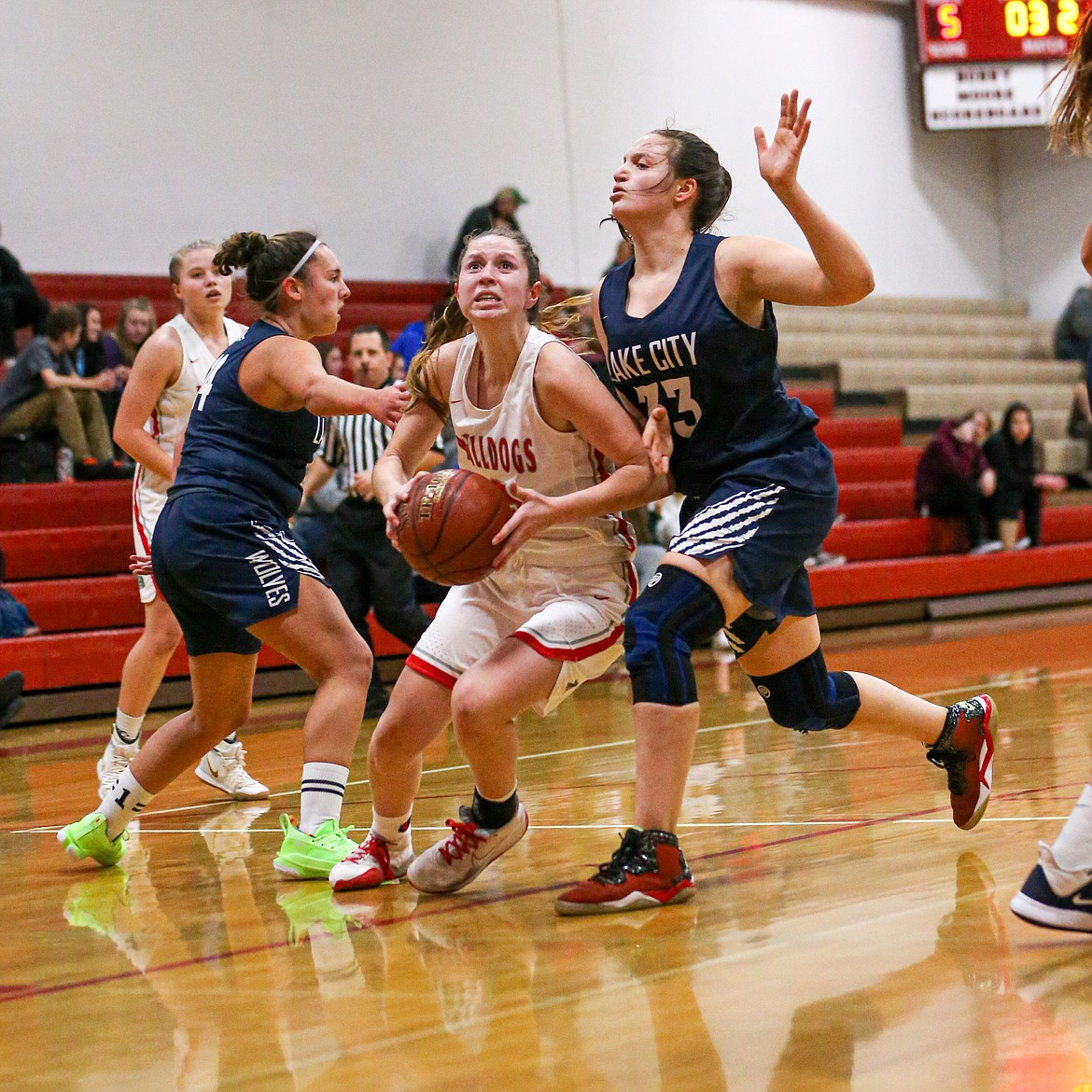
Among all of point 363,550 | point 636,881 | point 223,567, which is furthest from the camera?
point 363,550

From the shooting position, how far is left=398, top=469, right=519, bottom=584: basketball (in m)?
3.29

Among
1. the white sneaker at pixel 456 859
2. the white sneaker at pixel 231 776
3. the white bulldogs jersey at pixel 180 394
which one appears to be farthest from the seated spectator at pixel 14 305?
the white sneaker at pixel 456 859

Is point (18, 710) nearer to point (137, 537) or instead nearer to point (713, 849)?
point (137, 537)

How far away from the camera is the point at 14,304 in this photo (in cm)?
1041

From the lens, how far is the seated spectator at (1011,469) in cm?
1241

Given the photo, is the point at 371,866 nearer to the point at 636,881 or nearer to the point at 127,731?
the point at 636,881

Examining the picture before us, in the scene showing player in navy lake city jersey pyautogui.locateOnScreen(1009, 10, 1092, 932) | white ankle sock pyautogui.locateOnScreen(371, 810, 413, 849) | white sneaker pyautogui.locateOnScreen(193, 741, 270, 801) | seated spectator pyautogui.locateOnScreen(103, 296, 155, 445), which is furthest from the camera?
seated spectator pyautogui.locateOnScreen(103, 296, 155, 445)

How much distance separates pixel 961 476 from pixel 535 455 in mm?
9375

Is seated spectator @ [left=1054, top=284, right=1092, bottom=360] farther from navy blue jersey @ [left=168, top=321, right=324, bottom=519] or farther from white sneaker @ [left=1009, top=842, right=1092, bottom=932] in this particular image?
white sneaker @ [left=1009, top=842, right=1092, bottom=932]

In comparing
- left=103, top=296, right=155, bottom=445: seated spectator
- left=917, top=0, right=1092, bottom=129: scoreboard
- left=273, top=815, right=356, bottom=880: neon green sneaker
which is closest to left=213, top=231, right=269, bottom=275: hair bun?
left=273, top=815, right=356, bottom=880: neon green sneaker

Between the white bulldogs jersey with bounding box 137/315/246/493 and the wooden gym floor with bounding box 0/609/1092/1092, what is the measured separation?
1292mm

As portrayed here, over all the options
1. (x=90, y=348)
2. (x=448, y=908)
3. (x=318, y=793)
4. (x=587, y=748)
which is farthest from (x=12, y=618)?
(x=448, y=908)

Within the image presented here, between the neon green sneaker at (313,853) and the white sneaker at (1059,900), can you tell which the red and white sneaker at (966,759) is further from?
the neon green sneaker at (313,853)

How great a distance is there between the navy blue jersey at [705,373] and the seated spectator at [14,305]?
7.84 meters
